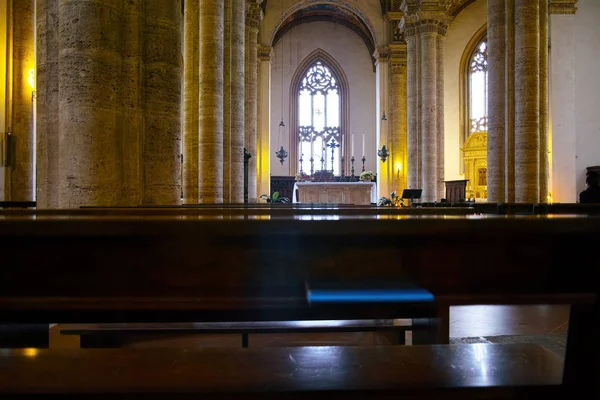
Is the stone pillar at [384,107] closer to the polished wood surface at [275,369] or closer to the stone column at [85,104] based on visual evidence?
the stone column at [85,104]

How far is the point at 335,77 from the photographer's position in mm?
29250

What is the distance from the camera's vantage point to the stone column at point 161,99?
5047 millimetres

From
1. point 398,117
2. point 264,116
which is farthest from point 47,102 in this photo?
point 398,117

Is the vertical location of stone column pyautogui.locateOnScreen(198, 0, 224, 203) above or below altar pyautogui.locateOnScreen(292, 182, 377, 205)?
above

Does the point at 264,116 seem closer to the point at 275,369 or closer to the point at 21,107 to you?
the point at 21,107

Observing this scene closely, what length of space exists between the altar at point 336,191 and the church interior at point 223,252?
721cm

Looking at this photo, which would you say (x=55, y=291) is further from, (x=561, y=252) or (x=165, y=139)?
(x=165, y=139)

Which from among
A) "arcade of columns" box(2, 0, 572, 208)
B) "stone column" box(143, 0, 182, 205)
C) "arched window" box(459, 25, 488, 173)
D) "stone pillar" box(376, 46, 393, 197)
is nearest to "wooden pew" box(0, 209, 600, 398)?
"arcade of columns" box(2, 0, 572, 208)

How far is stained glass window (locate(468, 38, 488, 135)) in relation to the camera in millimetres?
23750

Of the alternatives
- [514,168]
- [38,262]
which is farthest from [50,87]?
[514,168]

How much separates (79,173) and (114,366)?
321 cm

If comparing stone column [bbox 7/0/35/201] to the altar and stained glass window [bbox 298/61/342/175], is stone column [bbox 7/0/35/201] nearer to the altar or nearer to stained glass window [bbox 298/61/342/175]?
the altar

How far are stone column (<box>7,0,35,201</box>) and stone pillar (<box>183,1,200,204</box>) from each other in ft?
12.8

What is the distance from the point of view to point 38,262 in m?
1.46
